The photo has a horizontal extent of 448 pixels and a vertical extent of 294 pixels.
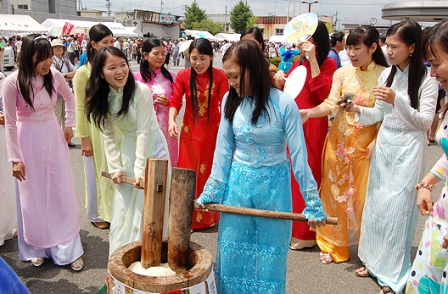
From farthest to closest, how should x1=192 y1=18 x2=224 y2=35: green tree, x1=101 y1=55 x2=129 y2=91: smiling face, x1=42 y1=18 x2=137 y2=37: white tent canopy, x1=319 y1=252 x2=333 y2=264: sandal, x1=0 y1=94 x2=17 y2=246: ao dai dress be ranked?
x1=192 y1=18 x2=224 y2=35: green tree
x1=42 y1=18 x2=137 y2=37: white tent canopy
x1=0 y1=94 x2=17 y2=246: ao dai dress
x1=319 y1=252 x2=333 y2=264: sandal
x1=101 y1=55 x2=129 y2=91: smiling face

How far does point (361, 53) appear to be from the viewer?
3105mm

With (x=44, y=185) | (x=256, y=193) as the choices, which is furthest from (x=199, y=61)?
(x=256, y=193)

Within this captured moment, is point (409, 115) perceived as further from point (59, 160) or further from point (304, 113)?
point (59, 160)

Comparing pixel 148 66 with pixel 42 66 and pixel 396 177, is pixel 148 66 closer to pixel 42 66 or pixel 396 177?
pixel 42 66

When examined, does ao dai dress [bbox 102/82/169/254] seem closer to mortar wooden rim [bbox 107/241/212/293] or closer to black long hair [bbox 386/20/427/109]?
mortar wooden rim [bbox 107/241/212/293]

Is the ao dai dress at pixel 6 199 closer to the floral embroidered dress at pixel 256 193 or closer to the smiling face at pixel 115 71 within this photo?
the smiling face at pixel 115 71

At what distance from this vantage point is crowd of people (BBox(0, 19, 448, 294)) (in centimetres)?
213

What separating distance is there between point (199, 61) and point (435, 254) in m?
2.41

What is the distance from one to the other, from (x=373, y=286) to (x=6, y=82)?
2.88 m

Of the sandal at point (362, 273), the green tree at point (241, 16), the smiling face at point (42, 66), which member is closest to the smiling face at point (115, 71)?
the smiling face at point (42, 66)

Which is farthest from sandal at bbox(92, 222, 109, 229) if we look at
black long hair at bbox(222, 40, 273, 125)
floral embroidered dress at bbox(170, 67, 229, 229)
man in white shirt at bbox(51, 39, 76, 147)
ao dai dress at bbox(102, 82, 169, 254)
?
man in white shirt at bbox(51, 39, 76, 147)

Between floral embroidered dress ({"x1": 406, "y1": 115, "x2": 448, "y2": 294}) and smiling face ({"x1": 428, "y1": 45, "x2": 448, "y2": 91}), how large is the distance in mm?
205

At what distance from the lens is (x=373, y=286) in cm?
302

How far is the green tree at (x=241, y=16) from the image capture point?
2421 inches
